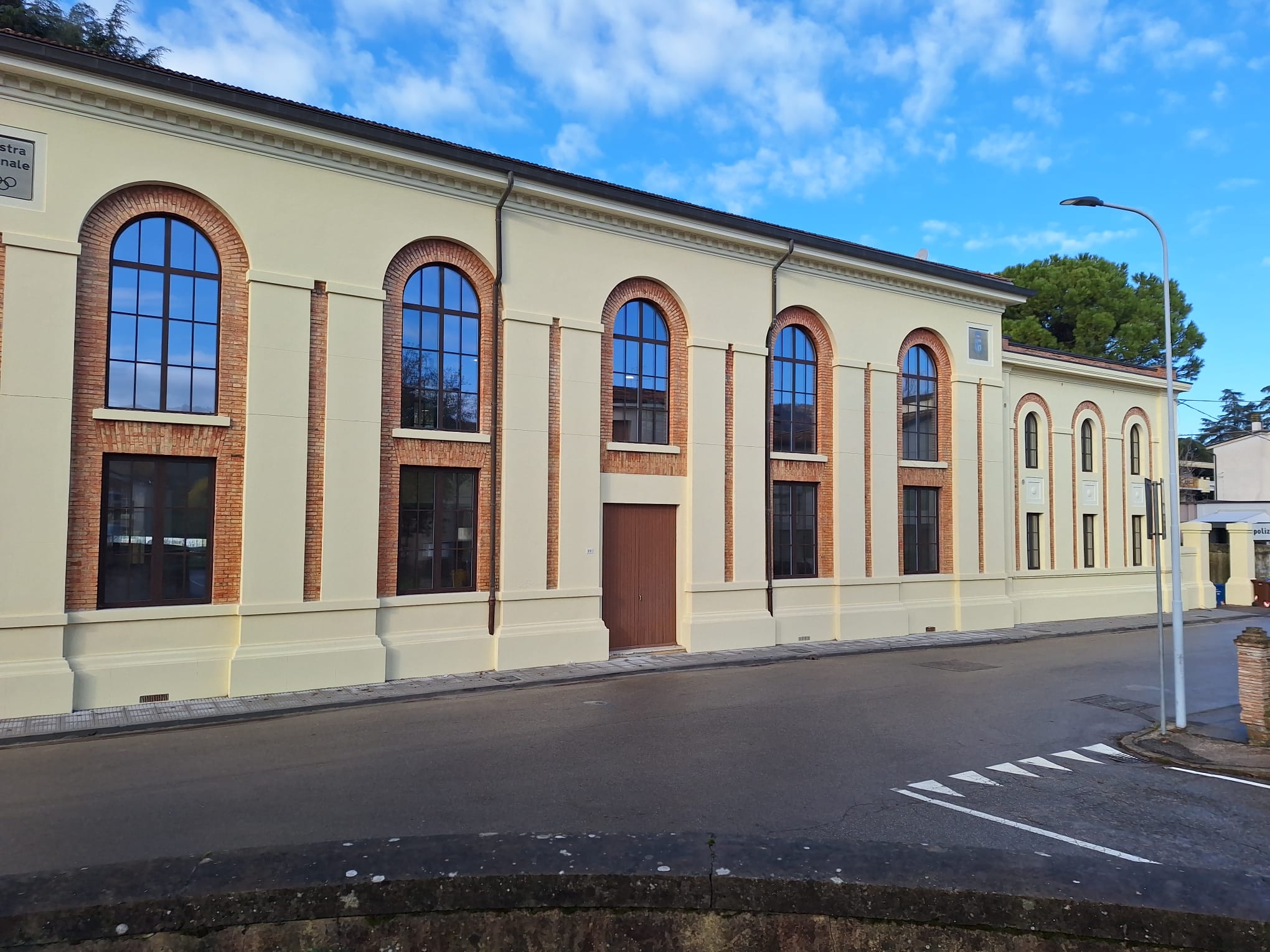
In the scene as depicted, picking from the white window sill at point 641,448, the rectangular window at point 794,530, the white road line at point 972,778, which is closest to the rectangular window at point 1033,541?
the rectangular window at point 794,530

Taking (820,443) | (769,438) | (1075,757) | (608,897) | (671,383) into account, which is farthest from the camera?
(820,443)

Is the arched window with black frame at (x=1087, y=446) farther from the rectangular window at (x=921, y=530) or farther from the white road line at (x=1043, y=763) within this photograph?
the white road line at (x=1043, y=763)

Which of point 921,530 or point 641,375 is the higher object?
point 641,375

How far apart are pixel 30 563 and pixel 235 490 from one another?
2.63 metres

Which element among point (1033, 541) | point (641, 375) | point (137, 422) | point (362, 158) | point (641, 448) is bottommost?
point (1033, 541)

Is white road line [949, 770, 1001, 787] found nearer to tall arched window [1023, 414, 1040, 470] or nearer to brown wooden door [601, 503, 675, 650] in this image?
brown wooden door [601, 503, 675, 650]

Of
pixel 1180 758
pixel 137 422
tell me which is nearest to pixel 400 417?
pixel 137 422

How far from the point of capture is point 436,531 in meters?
14.1

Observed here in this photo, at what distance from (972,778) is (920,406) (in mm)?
14064

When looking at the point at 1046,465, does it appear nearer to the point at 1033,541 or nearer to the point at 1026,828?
the point at 1033,541

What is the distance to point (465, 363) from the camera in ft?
47.8

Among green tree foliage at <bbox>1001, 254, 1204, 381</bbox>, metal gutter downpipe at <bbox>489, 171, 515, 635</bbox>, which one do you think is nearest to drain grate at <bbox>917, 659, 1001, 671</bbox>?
metal gutter downpipe at <bbox>489, 171, 515, 635</bbox>

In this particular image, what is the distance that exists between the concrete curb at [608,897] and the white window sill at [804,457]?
1528 centimetres

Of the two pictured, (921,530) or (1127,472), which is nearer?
(921,530)
